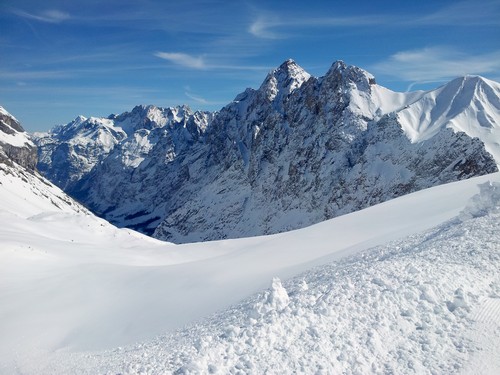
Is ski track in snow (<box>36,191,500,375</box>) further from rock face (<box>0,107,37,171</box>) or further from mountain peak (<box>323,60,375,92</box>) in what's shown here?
rock face (<box>0,107,37,171</box>)

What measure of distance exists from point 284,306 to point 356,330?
1890 mm

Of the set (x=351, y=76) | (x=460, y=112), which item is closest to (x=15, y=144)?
(x=351, y=76)

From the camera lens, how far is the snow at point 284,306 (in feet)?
29.3

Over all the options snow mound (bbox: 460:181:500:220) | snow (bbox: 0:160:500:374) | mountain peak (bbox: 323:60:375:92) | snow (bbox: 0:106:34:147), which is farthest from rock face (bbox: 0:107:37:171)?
snow mound (bbox: 460:181:500:220)

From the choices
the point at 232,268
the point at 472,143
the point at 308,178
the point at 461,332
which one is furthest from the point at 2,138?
the point at 461,332

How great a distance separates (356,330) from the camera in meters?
9.45

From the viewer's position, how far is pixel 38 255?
76.6 feet

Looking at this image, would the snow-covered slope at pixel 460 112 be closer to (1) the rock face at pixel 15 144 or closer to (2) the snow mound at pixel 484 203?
(2) the snow mound at pixel 484 203

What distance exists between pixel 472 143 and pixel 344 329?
111 metres

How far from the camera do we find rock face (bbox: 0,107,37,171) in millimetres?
154750

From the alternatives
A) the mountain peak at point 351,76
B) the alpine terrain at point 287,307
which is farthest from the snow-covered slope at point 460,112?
the alpine terrain at point 287,307

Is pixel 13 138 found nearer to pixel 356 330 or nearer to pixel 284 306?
pixel 284 306

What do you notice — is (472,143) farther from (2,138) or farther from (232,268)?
(2,138)

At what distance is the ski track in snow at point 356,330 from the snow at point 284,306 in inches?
1.2
